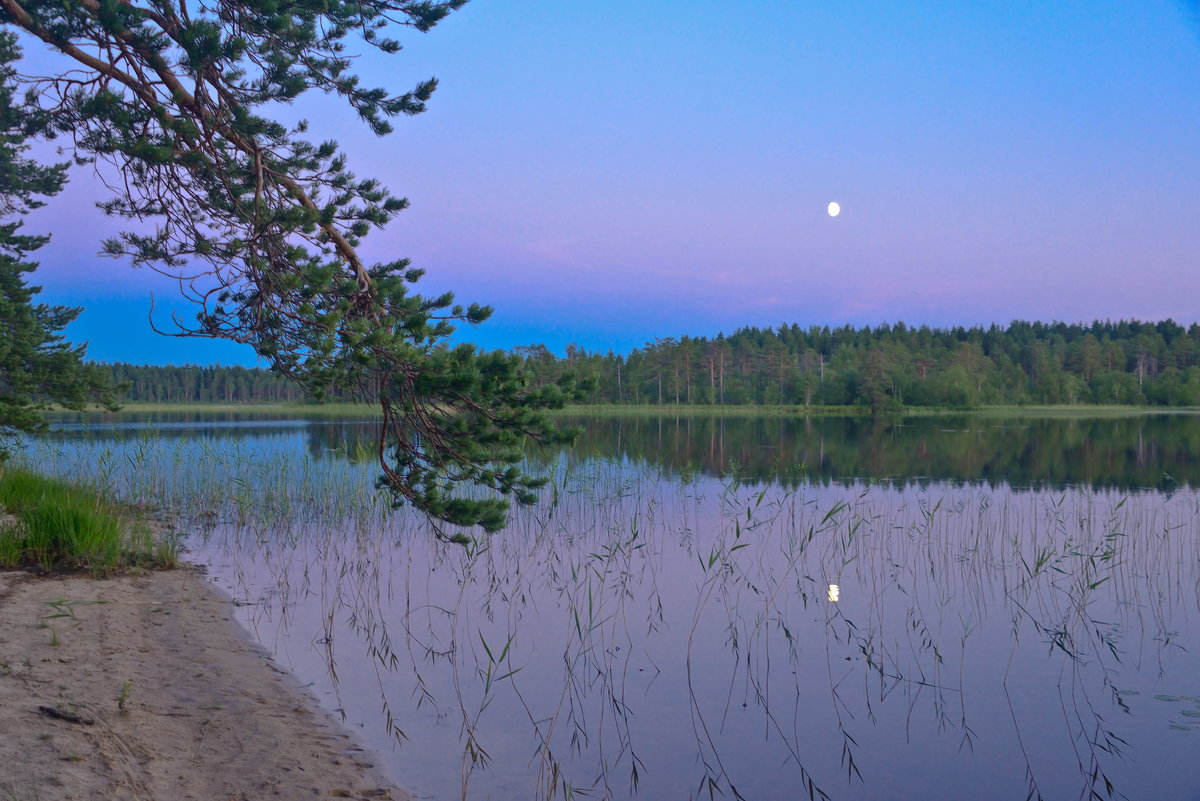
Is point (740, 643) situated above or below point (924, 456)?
below

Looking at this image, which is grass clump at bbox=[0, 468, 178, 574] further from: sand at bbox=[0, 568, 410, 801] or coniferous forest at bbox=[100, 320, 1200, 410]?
coniferous forest at bbox=[100, 320, 1200, 410]

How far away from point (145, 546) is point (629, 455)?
16.2 meters

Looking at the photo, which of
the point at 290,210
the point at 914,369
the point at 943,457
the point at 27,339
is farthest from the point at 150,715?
the point at 914,369

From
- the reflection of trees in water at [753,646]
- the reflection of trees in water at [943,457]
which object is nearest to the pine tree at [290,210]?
the reflection of trees in water at [753,646]

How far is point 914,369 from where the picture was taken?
94.5m

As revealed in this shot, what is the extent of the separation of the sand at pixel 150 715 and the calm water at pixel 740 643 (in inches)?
18.3

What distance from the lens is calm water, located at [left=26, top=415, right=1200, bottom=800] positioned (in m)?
5.02

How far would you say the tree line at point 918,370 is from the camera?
281 feet

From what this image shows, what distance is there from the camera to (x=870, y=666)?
6770 mm

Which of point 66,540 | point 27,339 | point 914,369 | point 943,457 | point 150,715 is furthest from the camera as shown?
point 914,369

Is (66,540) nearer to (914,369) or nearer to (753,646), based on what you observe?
(753,646)

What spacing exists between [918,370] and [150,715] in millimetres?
100765

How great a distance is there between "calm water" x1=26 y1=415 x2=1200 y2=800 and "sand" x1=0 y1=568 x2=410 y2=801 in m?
0.46

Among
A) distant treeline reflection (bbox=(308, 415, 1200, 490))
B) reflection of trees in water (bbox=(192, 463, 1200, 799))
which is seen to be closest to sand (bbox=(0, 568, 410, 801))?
reflection of trees in water (bbox=(192, 463, 1200, 799))
